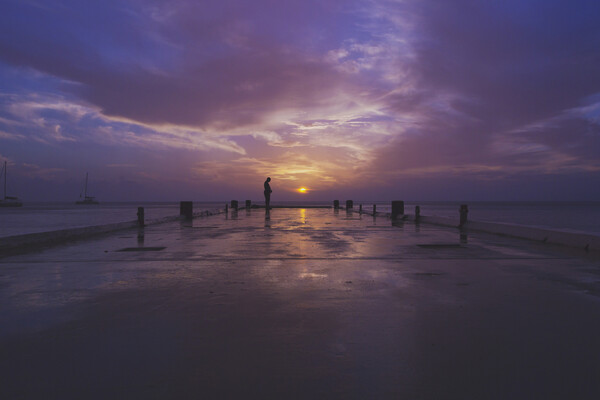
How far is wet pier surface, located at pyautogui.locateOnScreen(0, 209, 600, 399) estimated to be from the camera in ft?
9.16

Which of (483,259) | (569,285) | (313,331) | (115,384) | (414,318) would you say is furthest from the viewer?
(483,259)

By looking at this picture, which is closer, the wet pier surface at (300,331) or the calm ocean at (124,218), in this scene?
the wet pier surface at (300,331)

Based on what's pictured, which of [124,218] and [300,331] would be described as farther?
[124,218]

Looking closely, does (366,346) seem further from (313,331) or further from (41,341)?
(41,341)

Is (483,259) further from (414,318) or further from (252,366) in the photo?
(252,366)

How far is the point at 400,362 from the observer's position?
3.14m

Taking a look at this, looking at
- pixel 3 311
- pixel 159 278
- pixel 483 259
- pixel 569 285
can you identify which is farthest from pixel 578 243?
pixel 3 311

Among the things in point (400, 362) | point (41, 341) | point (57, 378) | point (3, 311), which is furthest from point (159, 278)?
point (400, 362)

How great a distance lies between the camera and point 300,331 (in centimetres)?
388

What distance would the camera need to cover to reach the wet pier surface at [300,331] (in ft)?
9.16

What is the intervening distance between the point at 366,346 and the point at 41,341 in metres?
3.15

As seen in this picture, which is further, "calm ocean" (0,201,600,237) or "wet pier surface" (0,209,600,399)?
"calm ocean" (0,201,600,237)

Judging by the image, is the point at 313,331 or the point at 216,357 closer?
the point at 216,357

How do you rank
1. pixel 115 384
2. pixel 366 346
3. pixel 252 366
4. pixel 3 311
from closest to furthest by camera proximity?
pixel 115 384, pixel 252 366, pixel 366 346, pixel 3 311
